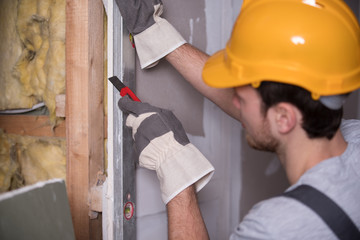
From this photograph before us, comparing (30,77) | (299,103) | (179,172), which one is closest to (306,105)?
(299,103)

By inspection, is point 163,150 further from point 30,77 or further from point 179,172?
point 30,77

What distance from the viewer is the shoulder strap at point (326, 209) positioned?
2.69 feet

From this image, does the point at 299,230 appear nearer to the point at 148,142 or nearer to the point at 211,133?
the point at 148,142

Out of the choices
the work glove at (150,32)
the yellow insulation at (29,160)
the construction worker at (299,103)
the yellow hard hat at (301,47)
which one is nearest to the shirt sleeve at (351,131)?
the construction worker at (299,103)

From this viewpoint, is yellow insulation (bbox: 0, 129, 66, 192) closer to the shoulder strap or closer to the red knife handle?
the red knife handle

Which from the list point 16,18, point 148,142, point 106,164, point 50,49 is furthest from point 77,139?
point 16,18

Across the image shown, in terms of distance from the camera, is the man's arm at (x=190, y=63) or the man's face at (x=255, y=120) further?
the man's arm at (x=190, y=63)

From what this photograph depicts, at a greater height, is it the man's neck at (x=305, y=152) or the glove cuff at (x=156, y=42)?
the glove cuff at (x=156, y=42)

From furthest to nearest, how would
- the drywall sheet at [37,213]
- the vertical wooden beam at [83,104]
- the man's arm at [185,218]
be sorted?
the vertical wooden beam at [83,104], the man's arm at [185,218], the drywall sheet at [37,213]

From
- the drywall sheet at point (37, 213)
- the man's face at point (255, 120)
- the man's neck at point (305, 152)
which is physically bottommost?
the drywall sheet at point (37, 213)

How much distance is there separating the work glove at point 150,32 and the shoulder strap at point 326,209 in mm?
702

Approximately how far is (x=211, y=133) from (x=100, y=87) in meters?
0.67

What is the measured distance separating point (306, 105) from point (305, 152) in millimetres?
149

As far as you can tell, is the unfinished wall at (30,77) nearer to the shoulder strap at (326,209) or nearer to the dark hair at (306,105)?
the dark hair at (306,105)
